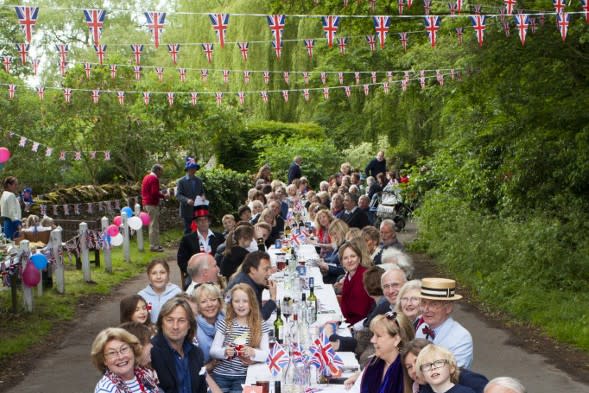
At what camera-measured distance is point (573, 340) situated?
11.6 m

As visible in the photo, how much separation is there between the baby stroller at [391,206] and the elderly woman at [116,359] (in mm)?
17414

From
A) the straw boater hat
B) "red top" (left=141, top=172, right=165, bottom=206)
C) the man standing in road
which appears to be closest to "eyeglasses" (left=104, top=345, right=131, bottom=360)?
the straw boater hat

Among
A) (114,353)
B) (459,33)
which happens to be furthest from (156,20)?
(114,353)

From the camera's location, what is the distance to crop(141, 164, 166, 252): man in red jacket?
20312mm

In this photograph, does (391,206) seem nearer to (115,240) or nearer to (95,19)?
(115,240)

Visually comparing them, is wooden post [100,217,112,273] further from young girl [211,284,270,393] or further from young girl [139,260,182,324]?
young girl [211,284,270,393]

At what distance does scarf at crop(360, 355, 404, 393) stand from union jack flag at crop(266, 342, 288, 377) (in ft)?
2.20

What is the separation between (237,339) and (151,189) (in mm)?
13561

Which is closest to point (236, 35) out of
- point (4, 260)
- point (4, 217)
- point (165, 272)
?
point (4, 217)

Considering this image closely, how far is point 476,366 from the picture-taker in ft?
35.2

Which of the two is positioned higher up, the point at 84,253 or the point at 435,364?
the point at 435,364

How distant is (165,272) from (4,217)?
8337 mm

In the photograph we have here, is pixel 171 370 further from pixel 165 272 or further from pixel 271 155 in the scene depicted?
pixel 271 155

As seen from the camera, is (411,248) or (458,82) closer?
(458,82)
